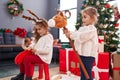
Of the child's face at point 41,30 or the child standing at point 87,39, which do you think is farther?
the child's face at point 41,30

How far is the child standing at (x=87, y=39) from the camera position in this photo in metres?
1.77

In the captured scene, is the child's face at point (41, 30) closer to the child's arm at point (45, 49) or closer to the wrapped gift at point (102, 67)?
the child's arm at point (45, 49)

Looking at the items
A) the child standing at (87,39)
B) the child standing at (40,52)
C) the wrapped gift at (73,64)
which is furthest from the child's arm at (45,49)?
the wrapped gift at (73,64)

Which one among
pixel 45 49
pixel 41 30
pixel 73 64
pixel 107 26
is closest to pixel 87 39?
pixel 45 49

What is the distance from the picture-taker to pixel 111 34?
3.36m

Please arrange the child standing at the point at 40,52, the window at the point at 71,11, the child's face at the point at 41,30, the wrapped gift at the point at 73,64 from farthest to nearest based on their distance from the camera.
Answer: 1. the window at the point at 71,11
2. the wrapped gift at the point at 73,64
3. the child's face at the point at 41,30
4. the child standing at the point at 40,52

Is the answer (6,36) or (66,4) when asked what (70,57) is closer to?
(6,36)

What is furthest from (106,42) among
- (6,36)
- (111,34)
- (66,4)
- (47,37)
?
(66,4)

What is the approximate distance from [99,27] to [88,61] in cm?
168

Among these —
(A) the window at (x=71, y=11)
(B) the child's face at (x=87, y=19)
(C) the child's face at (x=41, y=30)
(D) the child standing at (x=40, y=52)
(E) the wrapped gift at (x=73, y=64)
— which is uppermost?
(A) the window at (x=71, y=11)

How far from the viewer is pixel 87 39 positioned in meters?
1.78

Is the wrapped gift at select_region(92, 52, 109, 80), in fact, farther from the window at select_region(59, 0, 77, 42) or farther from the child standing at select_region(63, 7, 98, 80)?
the window at select_region(59, 0, 77, 42)

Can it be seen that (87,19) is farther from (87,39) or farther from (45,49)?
(45,49)

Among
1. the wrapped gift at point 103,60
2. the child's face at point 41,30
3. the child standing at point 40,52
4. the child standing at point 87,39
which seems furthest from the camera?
the wrapped gift at point 103,60
